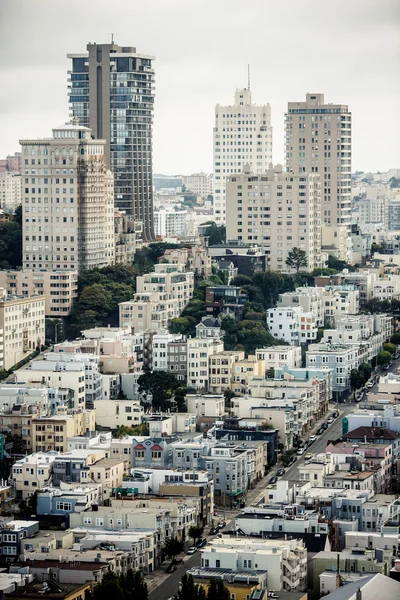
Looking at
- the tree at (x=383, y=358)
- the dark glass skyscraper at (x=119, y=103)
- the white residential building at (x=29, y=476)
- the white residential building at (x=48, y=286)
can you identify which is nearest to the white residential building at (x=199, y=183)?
the dark glass skyscraper at (x=119, y=103)

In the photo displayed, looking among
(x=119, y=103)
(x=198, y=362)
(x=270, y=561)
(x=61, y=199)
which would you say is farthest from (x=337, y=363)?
(x=119, y=103)

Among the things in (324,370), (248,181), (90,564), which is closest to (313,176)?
(248,181)

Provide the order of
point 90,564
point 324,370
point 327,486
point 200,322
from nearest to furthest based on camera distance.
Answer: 1. point 90,564
2. point 327,486
3. point 324,370
4. point 200,322

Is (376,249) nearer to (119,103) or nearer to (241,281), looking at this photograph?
(119,103)

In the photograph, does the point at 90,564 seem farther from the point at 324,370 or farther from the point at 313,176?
the point at 313,176

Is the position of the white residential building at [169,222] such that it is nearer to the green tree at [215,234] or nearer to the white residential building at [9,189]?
the white residential building at [9,189]

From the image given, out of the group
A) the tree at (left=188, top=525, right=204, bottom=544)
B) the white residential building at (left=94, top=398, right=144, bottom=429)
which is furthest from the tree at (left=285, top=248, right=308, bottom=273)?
the tree at (left=188, top=525, right=204, bottom=544)
